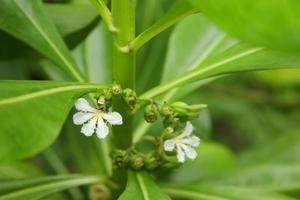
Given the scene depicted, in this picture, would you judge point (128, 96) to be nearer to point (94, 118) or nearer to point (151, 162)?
point (94, 118)

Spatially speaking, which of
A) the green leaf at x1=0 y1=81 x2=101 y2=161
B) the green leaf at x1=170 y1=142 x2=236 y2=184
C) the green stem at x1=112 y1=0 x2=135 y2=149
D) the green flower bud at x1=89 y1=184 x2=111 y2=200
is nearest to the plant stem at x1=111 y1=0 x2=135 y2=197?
the green stem at x1=112 y1=0 x2=135 y2=149

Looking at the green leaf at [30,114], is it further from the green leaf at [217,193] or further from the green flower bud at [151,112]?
the green leaf at [217,193]

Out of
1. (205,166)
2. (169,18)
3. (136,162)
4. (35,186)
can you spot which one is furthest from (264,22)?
(205,166)

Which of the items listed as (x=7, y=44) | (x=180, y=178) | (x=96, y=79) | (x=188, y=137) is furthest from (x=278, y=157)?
(x=7, y=44)

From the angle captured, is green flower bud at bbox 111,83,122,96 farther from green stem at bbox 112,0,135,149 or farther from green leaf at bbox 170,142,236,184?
green leaf at bbox 170,142,236,184

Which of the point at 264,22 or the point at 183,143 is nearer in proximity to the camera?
the point at 264,22

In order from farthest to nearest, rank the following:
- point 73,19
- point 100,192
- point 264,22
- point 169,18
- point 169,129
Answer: point 100,192, point 73,19, point 169,129, point 169,18, point 264,22
